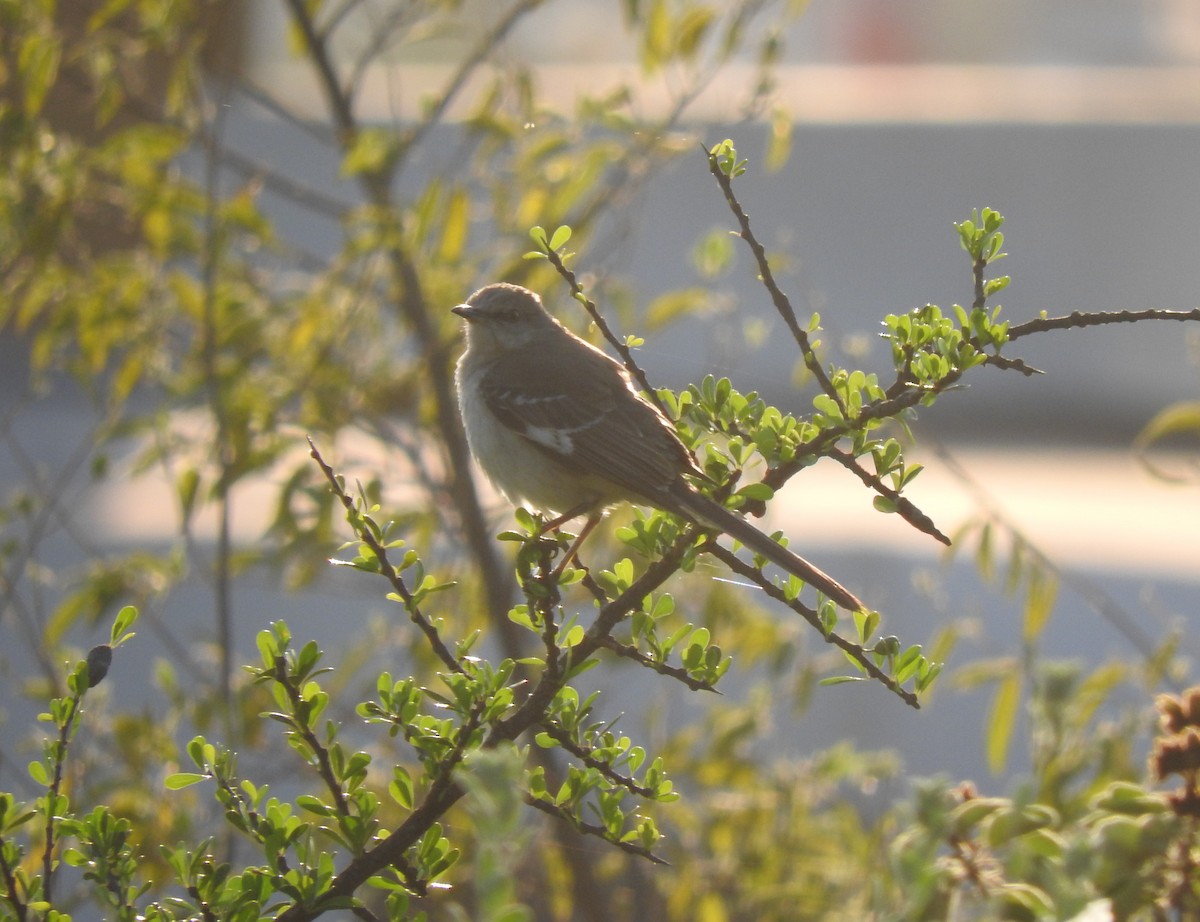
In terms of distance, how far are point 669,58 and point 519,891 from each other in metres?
1.79

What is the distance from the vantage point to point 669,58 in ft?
8.92

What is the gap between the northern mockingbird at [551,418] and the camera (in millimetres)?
2322

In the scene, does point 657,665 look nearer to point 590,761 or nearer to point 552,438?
point 590,761

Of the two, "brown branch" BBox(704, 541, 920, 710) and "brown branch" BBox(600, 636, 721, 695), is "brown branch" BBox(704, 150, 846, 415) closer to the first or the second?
"brown branch" BBox(704, 541, 920, 710)

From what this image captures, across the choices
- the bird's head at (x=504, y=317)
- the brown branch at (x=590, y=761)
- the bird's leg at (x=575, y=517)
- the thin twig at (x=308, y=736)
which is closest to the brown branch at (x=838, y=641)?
the brown branch at (x=590, y=761)

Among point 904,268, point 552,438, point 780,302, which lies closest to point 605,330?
point 780,302

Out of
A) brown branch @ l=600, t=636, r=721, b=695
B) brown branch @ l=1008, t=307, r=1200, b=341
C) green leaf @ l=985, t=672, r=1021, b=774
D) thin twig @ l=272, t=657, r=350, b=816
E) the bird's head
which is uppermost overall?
the bird's head

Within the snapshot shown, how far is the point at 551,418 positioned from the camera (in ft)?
8.48

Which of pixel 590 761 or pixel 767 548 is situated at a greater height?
pixel 767 548

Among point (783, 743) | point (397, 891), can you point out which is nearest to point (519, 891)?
point (783, 743)

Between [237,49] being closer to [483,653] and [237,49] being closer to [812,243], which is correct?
[483,653]

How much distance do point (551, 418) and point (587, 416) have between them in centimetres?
7

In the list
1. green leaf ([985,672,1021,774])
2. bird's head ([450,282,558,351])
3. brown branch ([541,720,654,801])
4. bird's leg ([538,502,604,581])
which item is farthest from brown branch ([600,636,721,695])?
bird's head ([450,282,558,351])

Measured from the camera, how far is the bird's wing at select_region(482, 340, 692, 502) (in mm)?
2268
